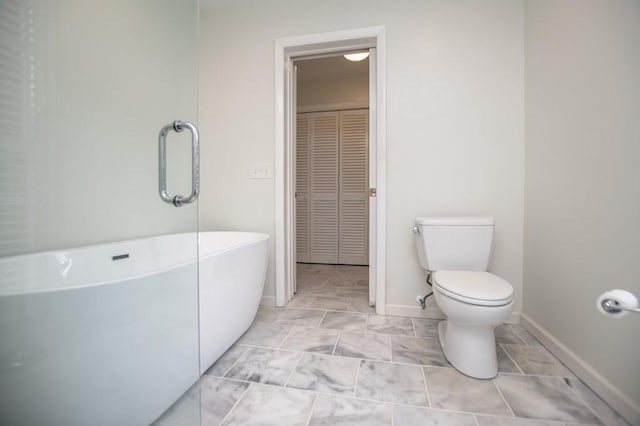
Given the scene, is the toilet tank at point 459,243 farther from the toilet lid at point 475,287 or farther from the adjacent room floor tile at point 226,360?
the adjacent room floor tile at point 226,360

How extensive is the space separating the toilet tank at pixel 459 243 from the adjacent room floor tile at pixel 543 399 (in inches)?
23.2

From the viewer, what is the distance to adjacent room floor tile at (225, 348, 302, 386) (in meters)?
1.21

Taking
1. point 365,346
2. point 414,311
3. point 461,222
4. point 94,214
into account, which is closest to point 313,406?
point 365,346

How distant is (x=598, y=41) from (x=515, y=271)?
4.34ft

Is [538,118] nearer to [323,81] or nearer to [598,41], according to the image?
[598,41]

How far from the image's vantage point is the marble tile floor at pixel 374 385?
0.96 m

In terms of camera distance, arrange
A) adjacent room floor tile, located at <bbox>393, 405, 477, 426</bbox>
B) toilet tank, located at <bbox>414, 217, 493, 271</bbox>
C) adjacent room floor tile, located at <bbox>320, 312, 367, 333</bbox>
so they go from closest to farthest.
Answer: adjacent room floor tile, located at <bbox>393, 405, 477, 426</bbox>
toilet tank, located at <bbox>414, 217, 493, 271</bbox>
adjacent room floor tile, located at <bbox>320, 312, 367, 333</bbox>

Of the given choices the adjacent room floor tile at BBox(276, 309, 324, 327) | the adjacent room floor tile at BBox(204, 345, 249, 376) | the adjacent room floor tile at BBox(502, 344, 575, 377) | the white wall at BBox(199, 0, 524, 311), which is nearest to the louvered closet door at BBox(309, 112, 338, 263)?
the white wall at BBox(199, 0, 524, 311)

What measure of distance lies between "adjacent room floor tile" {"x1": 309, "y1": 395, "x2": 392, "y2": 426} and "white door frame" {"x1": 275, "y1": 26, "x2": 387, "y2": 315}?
0.93m

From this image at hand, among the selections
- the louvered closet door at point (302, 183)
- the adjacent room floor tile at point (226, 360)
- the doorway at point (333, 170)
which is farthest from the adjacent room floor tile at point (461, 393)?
the louvered closet door at point (302, 183)

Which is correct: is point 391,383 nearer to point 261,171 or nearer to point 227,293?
point 227,293

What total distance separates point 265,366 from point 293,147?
1.65 m

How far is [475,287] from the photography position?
4.02ft

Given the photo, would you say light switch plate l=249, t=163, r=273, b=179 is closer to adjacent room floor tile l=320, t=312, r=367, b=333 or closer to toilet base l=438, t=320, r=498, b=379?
adjacent room floor tile l=320, t=312, r=367, b=333
